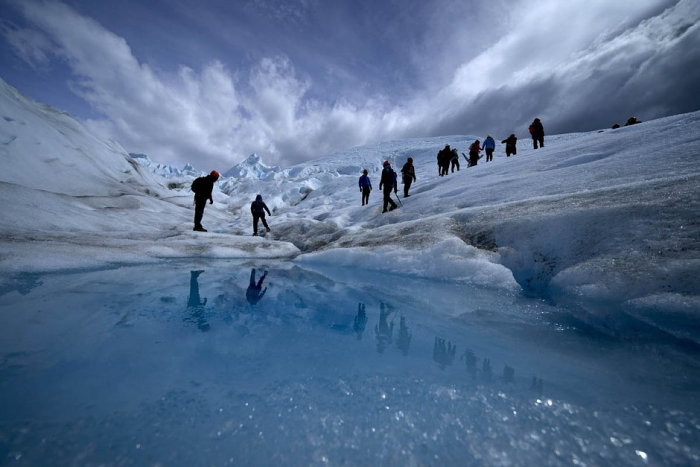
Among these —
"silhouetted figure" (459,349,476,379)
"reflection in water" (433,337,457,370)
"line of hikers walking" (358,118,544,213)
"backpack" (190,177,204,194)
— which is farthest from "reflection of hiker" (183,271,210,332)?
"line of hikers walking" (358,118,544,213)


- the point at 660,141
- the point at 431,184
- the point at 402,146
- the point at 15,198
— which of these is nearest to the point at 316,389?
the point at 660,141

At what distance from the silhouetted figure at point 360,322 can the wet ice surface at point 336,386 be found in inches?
1.3

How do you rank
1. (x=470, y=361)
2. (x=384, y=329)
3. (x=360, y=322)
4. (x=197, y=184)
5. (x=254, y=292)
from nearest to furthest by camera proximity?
(x=470, y=361), (x=384, y=329), (x=360, y=322), (x=254, y=292), (x=197, y=184)

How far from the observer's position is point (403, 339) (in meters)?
2.65

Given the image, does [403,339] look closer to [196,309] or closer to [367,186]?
[196,309]

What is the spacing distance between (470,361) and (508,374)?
0.88ft

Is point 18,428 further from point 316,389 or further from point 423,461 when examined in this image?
point 423,461

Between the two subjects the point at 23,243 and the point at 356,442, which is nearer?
the point at 356,442

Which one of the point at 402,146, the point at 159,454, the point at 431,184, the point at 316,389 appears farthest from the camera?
the point at 402,146

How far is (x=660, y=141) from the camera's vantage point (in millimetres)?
6570

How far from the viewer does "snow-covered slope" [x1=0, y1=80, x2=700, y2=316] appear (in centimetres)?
342

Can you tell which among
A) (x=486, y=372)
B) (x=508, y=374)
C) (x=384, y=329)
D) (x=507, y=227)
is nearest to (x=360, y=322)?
(x=384, y=329)

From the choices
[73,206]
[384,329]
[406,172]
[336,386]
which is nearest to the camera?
[336,386]

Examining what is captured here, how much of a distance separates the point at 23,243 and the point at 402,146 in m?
52.7
